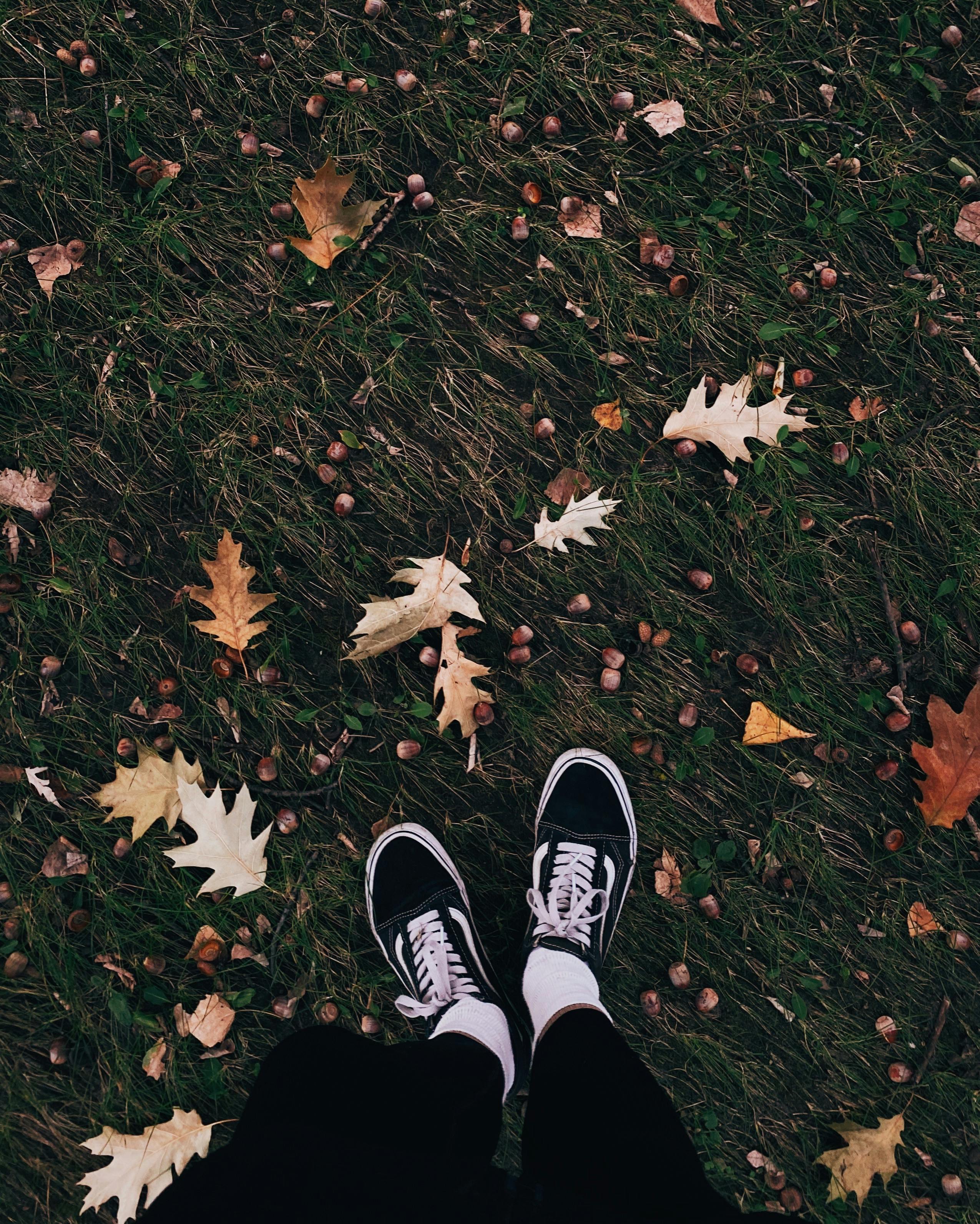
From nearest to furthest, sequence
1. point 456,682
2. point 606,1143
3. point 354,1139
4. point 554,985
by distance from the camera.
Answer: point 354,1139
point 606,1143
point 554,985
point 456,682

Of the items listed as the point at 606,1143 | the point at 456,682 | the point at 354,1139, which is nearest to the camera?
the point at 354,1139

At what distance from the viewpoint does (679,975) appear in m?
2.37

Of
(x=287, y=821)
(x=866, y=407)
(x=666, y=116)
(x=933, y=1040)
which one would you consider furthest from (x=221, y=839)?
(x=666, y=116)

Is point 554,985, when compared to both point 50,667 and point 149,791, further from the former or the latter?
point 50,667

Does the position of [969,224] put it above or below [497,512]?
above

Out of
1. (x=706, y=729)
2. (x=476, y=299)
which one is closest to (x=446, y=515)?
(x=476, y=299)

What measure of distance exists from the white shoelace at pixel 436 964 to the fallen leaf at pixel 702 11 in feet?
9.61

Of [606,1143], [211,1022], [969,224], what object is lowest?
[211,1022]

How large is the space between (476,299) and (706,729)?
5.07ft

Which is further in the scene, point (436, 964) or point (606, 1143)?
point (436, 964)

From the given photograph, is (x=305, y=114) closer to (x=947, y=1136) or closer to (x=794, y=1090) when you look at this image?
(x=794, y=1090)

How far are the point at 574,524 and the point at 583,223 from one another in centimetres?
95

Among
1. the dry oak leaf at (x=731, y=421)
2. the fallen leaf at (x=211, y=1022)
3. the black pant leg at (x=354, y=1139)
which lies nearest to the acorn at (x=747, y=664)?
the dry oak leaf at (x=731, y=421)

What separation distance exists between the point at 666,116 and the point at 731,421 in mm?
981
